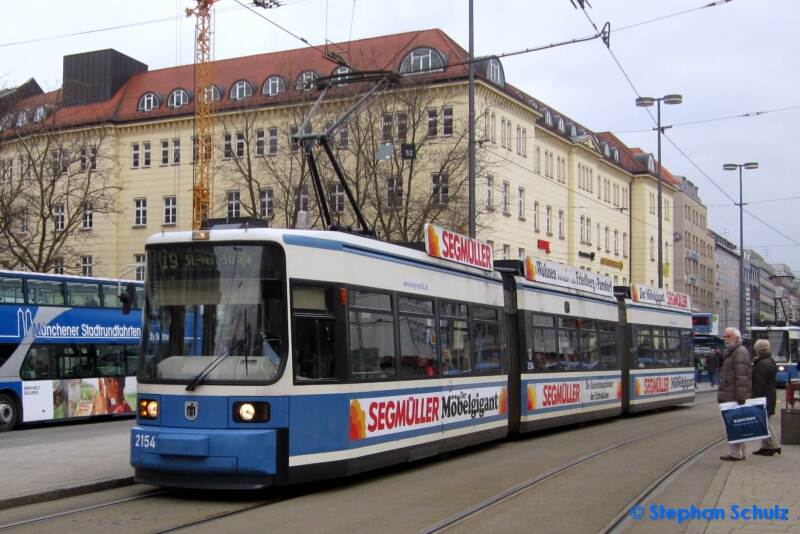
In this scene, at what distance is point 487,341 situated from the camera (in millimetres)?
15273

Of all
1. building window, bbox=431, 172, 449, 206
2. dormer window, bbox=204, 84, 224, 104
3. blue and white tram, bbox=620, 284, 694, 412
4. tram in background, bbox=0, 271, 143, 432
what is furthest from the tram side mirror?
dormer window, bbox=204, 84, 224, 104

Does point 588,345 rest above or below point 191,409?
above

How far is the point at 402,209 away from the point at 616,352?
14.8 meters

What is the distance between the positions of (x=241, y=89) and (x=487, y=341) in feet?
146

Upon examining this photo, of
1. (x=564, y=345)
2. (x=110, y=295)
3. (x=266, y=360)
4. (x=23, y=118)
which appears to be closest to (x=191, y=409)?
(x=266, y=360)

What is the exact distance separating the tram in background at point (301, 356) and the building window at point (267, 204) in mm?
25131

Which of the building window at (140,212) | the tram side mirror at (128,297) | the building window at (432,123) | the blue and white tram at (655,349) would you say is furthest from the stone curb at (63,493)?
the building window at (140,212)

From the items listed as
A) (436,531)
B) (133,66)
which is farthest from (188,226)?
(436,531)

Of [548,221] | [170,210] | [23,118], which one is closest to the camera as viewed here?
[23,118]

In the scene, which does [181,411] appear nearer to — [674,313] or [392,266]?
[392,266]

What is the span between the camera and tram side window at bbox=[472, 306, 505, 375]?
14.9 meters

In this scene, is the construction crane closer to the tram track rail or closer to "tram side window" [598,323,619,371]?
"tram side window" [598,323,619,371]

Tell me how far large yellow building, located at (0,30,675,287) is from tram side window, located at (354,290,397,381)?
15506 millimetres

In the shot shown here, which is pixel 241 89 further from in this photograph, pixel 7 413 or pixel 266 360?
pixel 266 360
